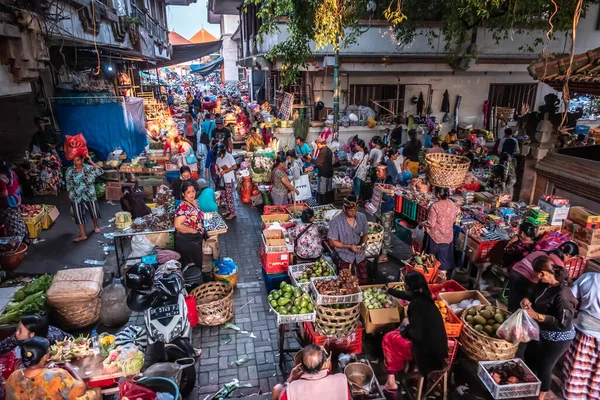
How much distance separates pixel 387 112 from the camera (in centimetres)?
1692

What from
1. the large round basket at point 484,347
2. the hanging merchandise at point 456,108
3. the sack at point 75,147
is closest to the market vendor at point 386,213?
the large round basket at point 484,347

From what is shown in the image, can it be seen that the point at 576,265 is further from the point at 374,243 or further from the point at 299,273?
the point at 299,273

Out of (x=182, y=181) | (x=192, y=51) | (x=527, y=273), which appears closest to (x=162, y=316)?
(x=182, y=181)

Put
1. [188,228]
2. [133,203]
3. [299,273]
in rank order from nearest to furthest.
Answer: [299,273]
[188,228]
[133,203]

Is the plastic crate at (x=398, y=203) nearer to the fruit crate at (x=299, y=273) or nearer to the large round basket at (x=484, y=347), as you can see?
the fruit crate at (x=299, y=273)

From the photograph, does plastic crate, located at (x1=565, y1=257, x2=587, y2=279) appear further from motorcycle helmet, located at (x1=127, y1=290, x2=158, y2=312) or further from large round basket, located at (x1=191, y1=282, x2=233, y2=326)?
motorcycle helmet, located at (x1=127, y1=290, x2=158, y2=312)

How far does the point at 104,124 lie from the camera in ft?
41.9

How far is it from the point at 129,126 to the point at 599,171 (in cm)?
1311

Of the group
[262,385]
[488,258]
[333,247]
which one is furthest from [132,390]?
[488,258]

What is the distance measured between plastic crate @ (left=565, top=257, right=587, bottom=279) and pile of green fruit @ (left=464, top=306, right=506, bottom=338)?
2.22 m

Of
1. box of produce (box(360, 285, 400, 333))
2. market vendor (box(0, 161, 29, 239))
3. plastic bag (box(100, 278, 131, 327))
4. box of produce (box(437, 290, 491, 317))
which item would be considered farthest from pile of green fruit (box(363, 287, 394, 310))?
market vendor (box(0, 161, 29, 239))

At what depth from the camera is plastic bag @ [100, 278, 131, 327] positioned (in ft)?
18.9

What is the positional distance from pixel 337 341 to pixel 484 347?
176 cm

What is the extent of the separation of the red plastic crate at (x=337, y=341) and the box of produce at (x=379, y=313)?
0.88 ft
